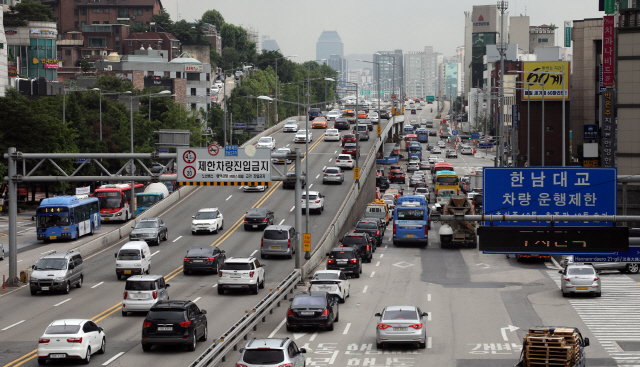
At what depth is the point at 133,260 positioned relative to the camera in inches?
1665

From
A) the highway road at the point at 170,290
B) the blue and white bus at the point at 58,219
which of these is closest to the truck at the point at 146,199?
the highway road at the point at 170,290

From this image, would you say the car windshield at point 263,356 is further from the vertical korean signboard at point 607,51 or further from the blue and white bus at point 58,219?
the vertical korean signboard at point 607,51

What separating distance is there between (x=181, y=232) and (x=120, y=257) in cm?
1449

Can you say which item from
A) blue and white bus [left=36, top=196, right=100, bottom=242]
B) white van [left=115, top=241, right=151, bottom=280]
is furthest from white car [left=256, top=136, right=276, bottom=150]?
white van [left=115, top=241, right=151, bottom=280]

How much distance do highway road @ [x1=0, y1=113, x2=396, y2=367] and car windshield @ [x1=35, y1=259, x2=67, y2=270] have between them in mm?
1298

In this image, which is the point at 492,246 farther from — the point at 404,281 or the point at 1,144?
the point at 1,144

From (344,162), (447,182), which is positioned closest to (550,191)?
(344,162)

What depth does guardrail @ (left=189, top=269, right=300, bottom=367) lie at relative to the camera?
80.1 ft

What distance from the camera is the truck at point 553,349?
75.8ft

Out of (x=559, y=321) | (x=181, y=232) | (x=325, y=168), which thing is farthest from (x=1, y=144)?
(x=559, y=321)

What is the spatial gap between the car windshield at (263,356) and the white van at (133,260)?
68.2 ft

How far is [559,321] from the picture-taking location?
33.5m

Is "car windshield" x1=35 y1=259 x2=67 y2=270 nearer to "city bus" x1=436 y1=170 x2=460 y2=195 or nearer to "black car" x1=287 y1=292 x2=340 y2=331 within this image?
"black car" x1=287 y1=292 x2=340 y2=331

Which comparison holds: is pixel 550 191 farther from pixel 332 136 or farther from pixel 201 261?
pixel 332 136
